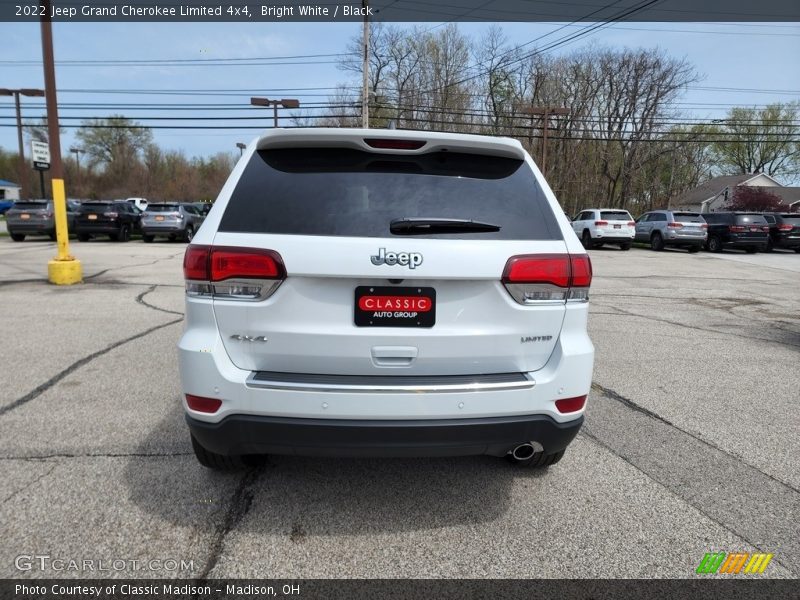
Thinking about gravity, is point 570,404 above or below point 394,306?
below

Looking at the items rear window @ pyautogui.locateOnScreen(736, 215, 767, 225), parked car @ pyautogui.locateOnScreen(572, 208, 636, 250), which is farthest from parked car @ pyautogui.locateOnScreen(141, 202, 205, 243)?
rear window @ pyautogui.locateOnScreen(736, 215, 767, 225)

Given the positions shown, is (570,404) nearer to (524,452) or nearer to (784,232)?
(524,452)

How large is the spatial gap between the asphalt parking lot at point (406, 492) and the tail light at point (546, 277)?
1162 millimetres

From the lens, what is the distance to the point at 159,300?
8.52 meters

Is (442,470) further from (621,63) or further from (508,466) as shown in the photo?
(621,63)

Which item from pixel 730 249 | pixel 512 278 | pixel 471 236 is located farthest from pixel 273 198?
pixel 730 249

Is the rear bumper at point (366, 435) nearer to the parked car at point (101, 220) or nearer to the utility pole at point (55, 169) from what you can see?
the utility pole at point (55, 169)

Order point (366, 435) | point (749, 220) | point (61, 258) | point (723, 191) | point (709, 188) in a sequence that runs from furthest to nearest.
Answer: point (709, 188) < point (723, 191) < point (749, 220) < point (61, 258) < point (366, 435)

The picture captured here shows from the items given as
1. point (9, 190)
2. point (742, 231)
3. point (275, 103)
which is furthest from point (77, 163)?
point (742, 231)

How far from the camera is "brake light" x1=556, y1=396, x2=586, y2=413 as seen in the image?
237 cm

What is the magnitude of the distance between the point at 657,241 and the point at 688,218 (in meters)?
1.61

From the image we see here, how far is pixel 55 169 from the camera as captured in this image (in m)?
9.52

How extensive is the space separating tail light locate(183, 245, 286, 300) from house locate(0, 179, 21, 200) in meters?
89.2

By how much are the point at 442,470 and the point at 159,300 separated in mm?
7006
